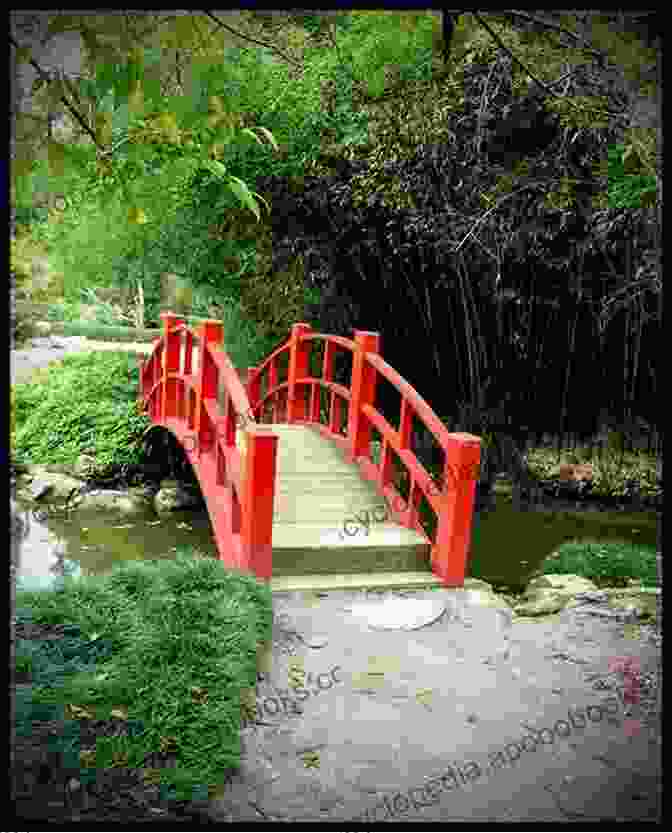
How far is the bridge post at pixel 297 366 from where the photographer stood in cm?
822

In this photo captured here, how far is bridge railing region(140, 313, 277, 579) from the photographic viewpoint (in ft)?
16.0

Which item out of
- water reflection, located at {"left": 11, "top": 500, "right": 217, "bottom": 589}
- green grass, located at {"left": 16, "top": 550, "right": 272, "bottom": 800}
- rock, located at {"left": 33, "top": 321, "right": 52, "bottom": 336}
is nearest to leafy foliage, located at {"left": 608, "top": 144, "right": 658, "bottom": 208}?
green grass, located at {"left": 16, "top": 550, "right": 272, "bottom": 800}

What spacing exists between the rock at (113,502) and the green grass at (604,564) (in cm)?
574

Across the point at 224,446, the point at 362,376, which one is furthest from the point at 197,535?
the point at 224,446

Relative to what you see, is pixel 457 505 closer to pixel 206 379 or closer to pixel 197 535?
pixel 206 379

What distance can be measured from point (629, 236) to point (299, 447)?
372 cm

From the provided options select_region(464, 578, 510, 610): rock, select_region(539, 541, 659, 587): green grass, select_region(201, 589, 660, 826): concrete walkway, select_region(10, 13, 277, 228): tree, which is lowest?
select_region(539, 541, 659, 587): green grass

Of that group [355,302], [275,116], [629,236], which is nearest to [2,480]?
[629,236]

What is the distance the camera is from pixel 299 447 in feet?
23.9

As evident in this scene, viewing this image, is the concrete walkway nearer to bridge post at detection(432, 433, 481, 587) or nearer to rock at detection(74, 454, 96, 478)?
bridge post at detection(432, 433, 481, 587)

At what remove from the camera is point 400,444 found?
587cm

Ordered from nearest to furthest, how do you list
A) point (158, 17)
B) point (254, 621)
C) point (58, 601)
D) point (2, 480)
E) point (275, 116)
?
1. point (2, 480)
2. point (158, 17)
3. point (58, 601)
4. point (254, 621)
5. point (275, 116)

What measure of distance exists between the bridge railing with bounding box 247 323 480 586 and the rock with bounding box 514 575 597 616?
1.54 ft

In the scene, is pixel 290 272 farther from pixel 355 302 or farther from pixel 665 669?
pixel 665 669
